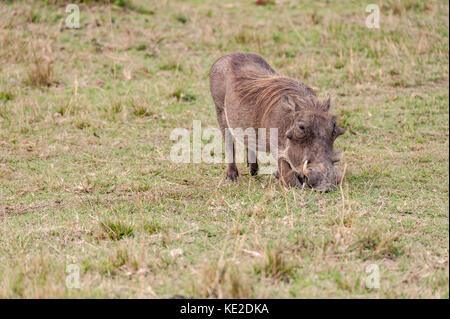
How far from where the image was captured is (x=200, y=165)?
571cm

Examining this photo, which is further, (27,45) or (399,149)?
(27,45)

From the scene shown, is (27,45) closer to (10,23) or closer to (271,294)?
(10,23)

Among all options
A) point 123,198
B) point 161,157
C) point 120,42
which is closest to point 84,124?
point 161,157

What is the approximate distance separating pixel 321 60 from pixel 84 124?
3195 mm

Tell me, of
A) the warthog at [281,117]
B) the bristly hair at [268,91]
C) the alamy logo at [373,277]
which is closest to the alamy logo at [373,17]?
the warthog at [281,117]

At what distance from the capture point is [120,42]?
8852 mm

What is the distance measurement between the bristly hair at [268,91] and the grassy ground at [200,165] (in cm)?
61

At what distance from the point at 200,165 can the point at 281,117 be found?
1.21 metres

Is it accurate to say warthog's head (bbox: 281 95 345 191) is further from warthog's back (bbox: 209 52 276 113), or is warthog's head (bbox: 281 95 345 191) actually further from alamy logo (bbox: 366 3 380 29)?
alamy logo (bbox: 366 3 380 29)

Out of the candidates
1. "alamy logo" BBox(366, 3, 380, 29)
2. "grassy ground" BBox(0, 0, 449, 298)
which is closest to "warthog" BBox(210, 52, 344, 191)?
"grassy ground" BBox(0, 0, 449, 298)

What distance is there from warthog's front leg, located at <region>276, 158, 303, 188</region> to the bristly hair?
1.26 feet

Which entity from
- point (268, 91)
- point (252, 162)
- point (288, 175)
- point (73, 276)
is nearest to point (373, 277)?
point (73, 276)

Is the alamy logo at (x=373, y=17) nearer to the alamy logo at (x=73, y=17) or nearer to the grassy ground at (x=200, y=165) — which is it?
the grassy ground at (x=200, y=165)
